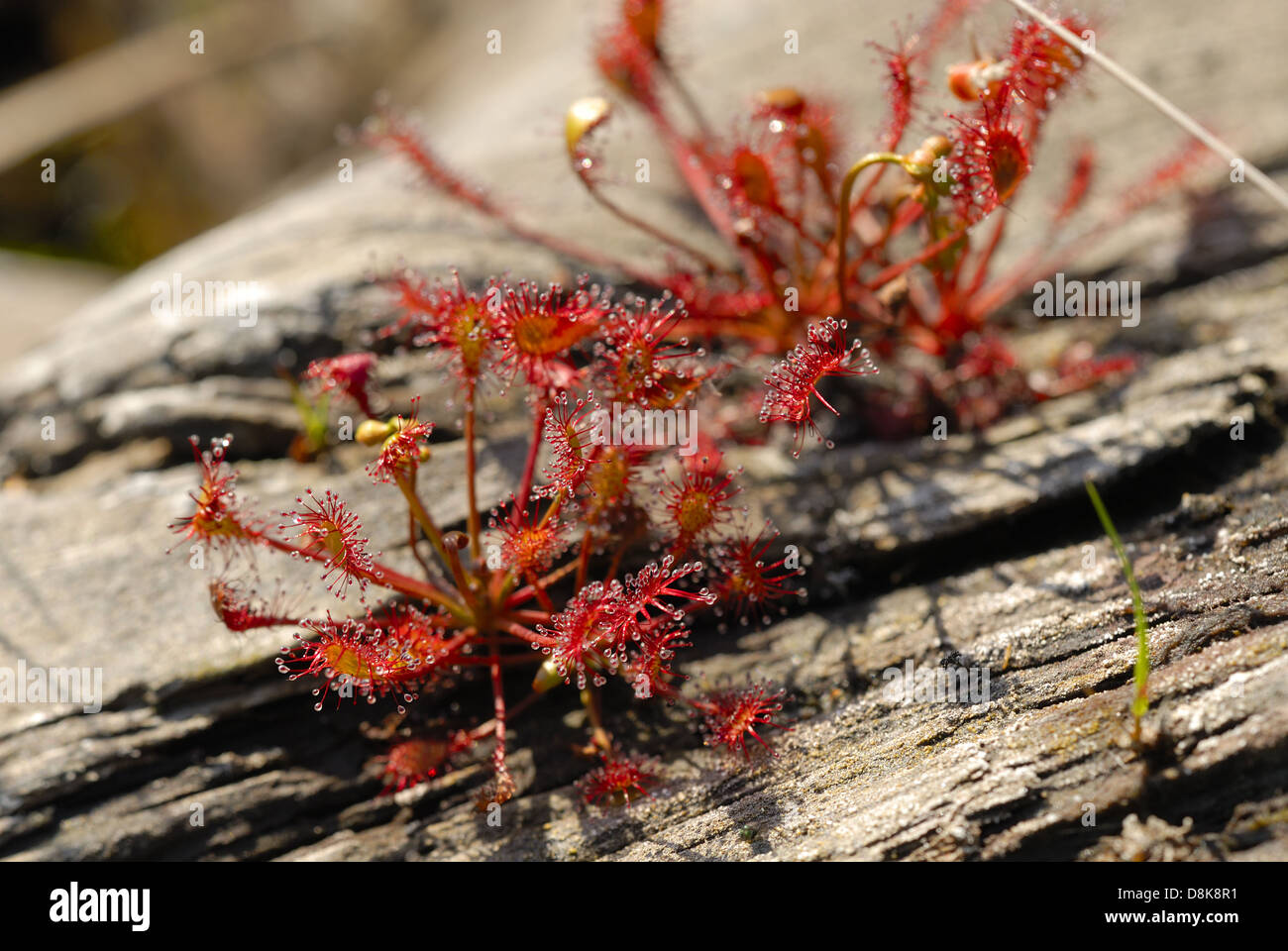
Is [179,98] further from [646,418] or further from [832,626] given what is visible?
[832,626]

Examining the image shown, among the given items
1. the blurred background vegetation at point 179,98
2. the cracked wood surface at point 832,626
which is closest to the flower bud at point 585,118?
the cracked wood surface at point 832,626

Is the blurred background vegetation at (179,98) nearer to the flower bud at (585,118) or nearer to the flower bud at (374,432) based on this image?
the flower bud at (585,118)

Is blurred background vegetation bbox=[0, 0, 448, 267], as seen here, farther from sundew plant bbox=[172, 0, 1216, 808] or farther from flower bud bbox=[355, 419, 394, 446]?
flower bud bbox=[355, 419, 394, 446]

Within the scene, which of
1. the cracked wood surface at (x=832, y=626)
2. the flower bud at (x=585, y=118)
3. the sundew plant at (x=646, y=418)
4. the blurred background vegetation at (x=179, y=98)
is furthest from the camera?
the blurred background vegetation at (x=179, y=98)

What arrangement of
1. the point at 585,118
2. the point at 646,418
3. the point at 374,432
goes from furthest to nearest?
Answer: the point at 585,118 < the point at 646,418 < the point at 374,432

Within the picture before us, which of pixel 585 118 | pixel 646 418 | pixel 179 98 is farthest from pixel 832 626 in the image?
pixel 179 98

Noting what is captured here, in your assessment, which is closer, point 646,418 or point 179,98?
point 646,418

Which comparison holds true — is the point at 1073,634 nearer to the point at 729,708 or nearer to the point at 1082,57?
the point at 729,708

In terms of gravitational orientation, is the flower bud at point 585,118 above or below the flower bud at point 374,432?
above

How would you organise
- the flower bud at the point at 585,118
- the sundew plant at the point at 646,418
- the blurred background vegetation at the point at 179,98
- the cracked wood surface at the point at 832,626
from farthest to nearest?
the blurred background vegetation at the point at 179,98 → the flower bud at the point at 585,118 → the sundew plant at the point at 646,418 → the cracked wood surface at the point at 832,626

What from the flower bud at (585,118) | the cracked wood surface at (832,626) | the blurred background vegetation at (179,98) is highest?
the blurred background vegetation at (179,98)

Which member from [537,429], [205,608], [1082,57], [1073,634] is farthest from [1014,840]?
[205,608]
